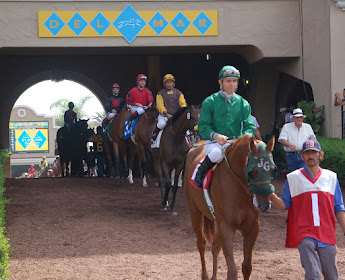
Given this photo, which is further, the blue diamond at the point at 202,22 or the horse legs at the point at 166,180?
the blue diamond at the point at 202,22

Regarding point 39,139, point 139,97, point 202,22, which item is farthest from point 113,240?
point 39,139

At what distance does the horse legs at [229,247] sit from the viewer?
14.9 feet

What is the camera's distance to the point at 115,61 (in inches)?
869

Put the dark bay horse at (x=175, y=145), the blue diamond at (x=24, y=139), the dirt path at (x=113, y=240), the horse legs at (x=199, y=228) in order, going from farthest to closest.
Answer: the blue diamond at (x=24, y=139) < the dark bay horse at (x=175, y=145) < the dirt path at (x=113, y=240) < the horse legs at (x=199, y=228)

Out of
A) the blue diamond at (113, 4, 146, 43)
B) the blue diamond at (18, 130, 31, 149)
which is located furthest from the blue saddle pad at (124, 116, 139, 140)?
the blue diamond at (18, 130, 31, 149)

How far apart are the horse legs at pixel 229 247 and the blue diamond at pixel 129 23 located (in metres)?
9.38

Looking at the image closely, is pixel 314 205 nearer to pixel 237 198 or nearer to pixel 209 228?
pixel 237 198

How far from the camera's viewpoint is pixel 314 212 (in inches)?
157

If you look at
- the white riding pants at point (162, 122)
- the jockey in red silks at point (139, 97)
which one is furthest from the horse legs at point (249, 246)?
the jockey in red silks at point (139, 97)

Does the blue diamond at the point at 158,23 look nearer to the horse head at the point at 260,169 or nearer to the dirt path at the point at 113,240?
the dirt path at the point at 113,240

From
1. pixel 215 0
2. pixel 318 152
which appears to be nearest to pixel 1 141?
pixel 215 0

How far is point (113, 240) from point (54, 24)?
716 cm

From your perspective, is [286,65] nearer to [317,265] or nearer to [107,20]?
[107,20]

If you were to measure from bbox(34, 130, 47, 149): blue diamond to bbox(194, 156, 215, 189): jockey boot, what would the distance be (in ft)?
140
